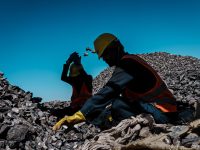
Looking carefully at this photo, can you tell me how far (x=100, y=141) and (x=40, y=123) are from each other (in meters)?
4.52

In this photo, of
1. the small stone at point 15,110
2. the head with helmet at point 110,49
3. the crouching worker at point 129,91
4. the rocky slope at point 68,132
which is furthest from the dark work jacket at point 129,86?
the small stone at point 15,110

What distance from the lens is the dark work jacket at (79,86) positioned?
11.2m

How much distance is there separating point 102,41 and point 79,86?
13.4ft

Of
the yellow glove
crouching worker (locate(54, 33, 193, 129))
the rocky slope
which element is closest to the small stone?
the rocky slope

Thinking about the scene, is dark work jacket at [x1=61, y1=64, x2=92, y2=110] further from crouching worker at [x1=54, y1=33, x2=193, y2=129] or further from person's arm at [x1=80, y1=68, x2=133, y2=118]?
person's arm at [x1=80, y1=68, x2=133, y2=118]

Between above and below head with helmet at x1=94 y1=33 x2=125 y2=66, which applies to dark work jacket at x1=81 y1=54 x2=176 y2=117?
below

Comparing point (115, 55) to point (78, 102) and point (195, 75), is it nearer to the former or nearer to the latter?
point (78, 102)

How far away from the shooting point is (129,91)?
7188 millimetres

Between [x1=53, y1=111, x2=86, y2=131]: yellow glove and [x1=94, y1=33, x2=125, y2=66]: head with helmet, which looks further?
[x1=94, y1=33, x2=125, y2=66]: head with helmet

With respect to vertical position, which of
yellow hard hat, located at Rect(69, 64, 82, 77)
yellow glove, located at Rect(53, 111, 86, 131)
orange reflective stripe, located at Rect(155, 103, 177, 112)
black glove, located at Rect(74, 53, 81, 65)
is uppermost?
black glove, located at Rect(74, 53, 81, 65)

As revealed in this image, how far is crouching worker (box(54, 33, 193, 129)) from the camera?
6.59m

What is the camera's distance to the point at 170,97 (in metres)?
7.00

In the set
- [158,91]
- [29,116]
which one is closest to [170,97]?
[158,91]

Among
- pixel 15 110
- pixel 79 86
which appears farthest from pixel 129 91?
pixel 79 86
